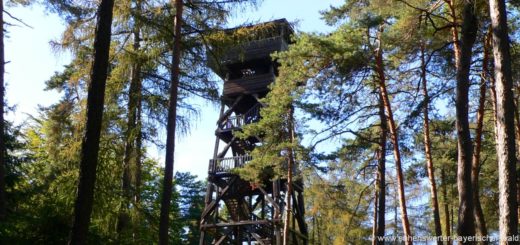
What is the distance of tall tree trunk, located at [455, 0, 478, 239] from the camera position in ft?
24.4

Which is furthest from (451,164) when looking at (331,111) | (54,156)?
(54,156)

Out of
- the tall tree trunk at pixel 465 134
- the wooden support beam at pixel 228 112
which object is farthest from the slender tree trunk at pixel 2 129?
the wooden support beam at pixel 228 112

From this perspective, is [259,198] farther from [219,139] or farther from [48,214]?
[48,214]

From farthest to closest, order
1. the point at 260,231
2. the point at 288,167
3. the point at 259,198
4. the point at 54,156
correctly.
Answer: the point at 259,198 → the point at 260,231 → the point at 288,167 → the point at 54,156

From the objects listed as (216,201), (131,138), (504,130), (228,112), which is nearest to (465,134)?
(504,130)

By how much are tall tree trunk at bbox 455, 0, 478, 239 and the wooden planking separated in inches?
428

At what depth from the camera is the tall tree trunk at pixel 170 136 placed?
7896 mm

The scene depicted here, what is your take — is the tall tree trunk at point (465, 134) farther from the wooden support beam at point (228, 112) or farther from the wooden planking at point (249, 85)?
the wooden support beam at point (228, 112)

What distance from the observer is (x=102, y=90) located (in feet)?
21.1

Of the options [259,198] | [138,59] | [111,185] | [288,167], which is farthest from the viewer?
[259,198]

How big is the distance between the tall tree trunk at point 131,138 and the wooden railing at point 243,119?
25.3ft

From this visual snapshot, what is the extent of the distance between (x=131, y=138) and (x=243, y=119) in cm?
842

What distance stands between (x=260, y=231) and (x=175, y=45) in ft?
35.8

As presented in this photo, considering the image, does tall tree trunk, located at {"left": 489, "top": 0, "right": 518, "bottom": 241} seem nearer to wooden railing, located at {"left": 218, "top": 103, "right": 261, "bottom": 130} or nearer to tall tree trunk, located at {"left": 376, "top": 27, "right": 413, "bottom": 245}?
tall tree trunk, located at {"left": 376, "top": 27, "right": 413, "bottom": 245}
